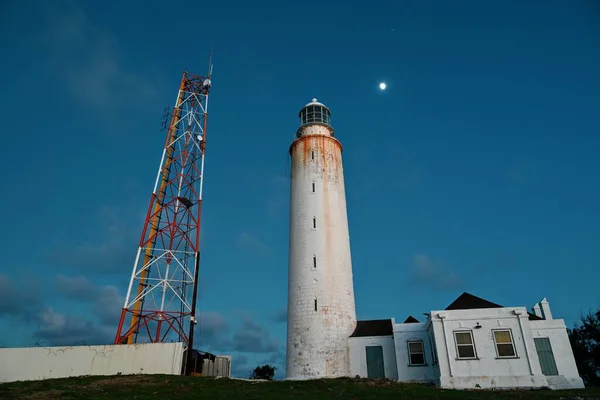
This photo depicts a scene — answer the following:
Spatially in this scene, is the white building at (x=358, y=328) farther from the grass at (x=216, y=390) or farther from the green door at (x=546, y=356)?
the grass at (x=216, y=390)

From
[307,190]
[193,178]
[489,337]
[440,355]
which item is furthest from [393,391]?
[193,178]

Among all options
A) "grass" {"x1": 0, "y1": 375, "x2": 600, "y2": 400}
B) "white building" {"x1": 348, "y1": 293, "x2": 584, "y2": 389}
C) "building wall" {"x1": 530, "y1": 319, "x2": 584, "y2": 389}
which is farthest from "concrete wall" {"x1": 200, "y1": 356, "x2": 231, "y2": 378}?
"building wall" {"x1": 530, "y1": 319, "x2": 584, "y2": 389}

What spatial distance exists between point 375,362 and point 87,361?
20.5 metres

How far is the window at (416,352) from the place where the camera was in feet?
97.8

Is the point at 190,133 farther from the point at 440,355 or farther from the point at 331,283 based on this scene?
the point at 440,355

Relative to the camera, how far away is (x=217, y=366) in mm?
34031

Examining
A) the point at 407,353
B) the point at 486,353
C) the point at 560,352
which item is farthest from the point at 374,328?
the point at 560,352

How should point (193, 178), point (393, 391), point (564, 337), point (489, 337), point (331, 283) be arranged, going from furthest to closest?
point (193, 178), point (331, 283), point (564, 337), point (489, 337), point (393, 391)

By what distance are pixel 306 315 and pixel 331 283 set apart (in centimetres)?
332

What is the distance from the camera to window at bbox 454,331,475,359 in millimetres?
25516

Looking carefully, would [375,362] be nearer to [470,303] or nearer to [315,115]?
[470,303]

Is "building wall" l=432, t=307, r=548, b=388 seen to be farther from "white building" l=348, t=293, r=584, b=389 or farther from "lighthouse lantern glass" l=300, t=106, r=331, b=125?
"lighthouse lantern glass" l=300, t=106, r=331, b=125

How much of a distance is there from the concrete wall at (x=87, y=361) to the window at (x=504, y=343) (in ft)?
68.2

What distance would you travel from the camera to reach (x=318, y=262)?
34.2m
